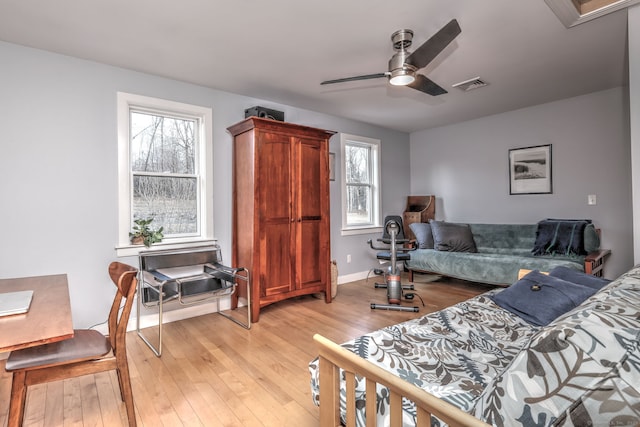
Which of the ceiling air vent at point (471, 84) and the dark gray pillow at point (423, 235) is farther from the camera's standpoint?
the dark gray pillow at point (423, 235)

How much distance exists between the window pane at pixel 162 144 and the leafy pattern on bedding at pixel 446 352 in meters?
2.74

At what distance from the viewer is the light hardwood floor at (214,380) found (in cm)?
176

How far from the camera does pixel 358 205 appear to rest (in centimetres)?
513

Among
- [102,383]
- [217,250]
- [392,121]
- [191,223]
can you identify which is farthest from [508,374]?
[392,121]

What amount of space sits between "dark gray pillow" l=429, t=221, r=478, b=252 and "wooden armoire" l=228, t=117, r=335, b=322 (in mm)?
1786

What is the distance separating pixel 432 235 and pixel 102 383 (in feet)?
13.6

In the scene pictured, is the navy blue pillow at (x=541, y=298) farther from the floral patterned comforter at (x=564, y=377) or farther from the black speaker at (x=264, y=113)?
the black speaker at (x=264, y=113)

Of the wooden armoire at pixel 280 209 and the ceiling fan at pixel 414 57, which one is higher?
the ceiling fan at pixel 414 57

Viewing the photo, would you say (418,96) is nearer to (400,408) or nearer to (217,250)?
(217,250)

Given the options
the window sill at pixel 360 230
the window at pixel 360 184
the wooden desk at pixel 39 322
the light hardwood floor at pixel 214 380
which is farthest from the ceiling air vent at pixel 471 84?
the wooden desk at pixel 39 322

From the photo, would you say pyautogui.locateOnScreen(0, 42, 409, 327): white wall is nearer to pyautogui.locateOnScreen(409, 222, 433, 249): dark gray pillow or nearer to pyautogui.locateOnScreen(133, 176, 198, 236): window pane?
pyautogui.locateOnScreen(133, 176, 198, 236): window pane

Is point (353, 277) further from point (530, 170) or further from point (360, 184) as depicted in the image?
point (530, 170)

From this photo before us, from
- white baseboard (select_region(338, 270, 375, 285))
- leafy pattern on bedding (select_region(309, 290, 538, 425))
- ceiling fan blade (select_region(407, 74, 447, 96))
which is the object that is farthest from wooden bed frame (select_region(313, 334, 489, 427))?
white baseboard (select_region(338, 270, 375, 285))

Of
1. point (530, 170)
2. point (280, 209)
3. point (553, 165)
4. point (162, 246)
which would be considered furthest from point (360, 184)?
point (162, 246)
